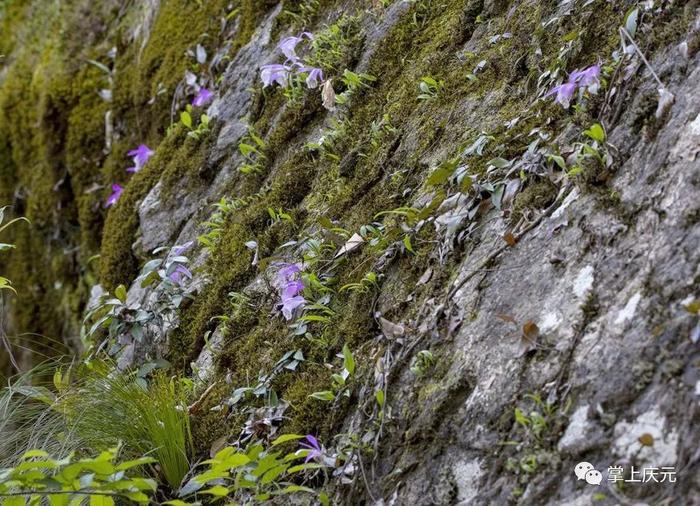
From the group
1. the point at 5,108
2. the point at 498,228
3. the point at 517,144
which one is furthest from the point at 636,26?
the point at 5,108

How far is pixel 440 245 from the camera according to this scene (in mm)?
2162

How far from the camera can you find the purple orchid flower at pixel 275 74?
10.1 feet

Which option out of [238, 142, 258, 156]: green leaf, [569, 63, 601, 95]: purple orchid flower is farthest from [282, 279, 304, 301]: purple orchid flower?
[569, 63, 601, 95]: purple orchid flower

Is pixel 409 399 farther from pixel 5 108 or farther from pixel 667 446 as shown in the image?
pixel 5 108

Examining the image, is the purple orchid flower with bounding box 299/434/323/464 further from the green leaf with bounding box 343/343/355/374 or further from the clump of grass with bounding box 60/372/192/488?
the clump of grass with bounding box 60/372/192/488

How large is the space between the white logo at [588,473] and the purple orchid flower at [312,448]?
716mm

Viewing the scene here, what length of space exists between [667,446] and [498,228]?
32.2 inches

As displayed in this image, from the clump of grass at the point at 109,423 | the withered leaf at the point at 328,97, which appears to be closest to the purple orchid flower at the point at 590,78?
the withered leaf at the point at 328,97

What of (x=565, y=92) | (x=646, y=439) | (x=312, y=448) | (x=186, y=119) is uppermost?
(x=565, y=92)

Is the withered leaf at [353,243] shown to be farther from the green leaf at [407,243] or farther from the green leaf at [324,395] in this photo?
the green leaf at [324,395]

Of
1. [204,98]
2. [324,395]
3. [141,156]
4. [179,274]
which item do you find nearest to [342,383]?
[324,395]

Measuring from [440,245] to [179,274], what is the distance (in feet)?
3.96

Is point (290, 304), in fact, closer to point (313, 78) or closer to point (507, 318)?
point (507, 318)

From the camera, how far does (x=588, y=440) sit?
1.50m
